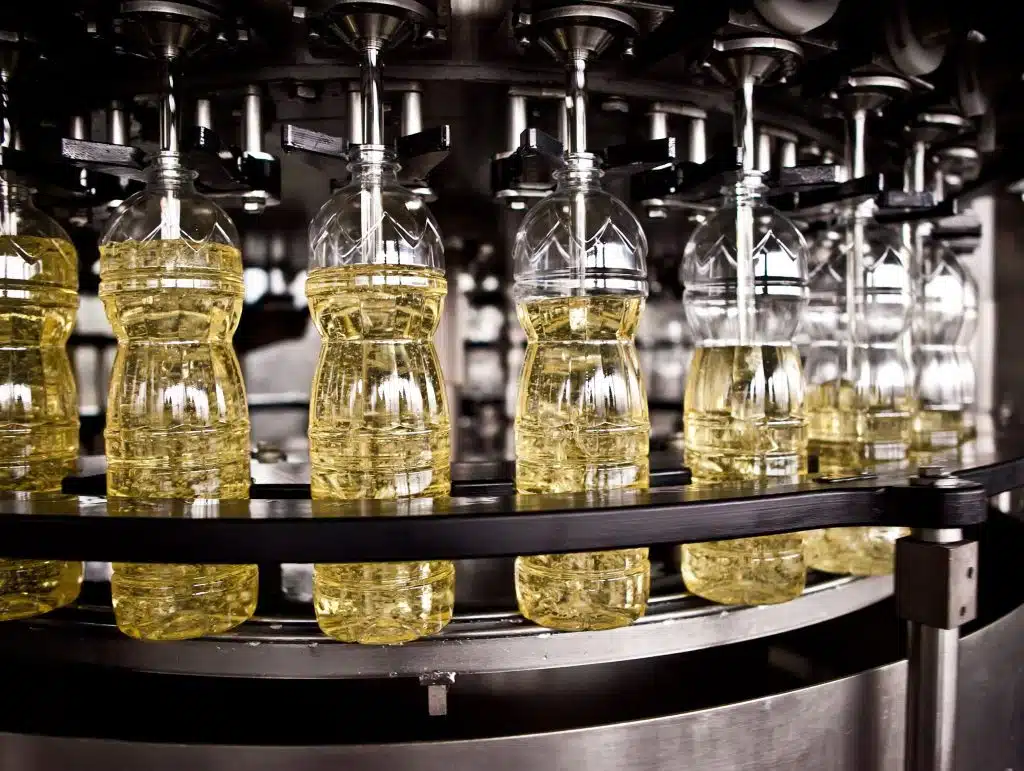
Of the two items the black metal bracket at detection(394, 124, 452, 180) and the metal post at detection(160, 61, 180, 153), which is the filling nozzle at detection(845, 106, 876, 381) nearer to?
the black metal bracket at detection(394, 124, 452, 180)

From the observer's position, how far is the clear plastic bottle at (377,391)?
33.0 inches

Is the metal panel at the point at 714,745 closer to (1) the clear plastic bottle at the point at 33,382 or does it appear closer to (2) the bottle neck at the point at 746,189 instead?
(1) the clear plastic bottle at the point at 33,382

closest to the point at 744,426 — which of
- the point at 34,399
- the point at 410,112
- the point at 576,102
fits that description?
the point at 576,102

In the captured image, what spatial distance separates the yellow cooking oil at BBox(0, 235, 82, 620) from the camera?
0.91 meters

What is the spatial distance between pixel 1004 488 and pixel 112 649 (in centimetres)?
99

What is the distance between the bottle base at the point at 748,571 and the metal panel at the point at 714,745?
0.42 ft

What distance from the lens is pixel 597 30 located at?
35.1 inches

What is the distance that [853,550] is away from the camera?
107 cm

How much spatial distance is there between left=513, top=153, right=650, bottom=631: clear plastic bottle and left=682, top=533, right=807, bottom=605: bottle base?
0.11 m

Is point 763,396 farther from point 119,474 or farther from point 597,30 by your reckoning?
point 119,474

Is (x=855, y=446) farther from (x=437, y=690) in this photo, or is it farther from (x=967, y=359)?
(x=437, y=690)

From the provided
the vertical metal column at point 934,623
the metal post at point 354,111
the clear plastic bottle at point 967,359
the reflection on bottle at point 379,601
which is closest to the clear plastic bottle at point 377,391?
the reflection on bottle at point 379,601

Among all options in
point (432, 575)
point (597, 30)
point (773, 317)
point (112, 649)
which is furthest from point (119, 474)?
point (773, 317)

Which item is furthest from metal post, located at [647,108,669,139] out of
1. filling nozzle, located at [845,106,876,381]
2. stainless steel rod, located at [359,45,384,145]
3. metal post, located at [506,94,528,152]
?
stainless steel rod, located at [359,45,384,145]
